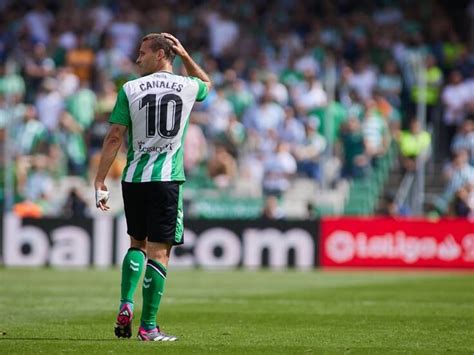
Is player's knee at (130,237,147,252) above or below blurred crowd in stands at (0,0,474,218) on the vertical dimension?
below

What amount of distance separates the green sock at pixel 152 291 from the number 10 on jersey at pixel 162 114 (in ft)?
3.45

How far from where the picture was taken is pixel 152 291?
9461 mm

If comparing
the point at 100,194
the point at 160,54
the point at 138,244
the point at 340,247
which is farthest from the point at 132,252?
the point at 340,247

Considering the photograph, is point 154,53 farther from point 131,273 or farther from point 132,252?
point 131,273

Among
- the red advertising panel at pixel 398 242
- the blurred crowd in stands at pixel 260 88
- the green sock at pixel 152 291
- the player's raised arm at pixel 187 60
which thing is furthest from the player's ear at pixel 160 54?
the blurred crowd in stands at pixel 260 88

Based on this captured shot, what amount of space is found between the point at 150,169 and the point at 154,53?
937mm

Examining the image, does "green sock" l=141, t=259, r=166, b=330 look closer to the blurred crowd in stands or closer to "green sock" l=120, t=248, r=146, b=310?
"green sock" l=120, t=248, r=146, b=310

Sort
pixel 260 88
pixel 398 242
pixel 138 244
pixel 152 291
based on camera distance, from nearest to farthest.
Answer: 1. pixel 152 291
2. pixel 138 244
3. pixel 398 242
4. pixel 260 88

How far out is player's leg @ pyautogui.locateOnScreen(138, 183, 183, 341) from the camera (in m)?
9.46

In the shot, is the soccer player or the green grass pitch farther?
the soccer player

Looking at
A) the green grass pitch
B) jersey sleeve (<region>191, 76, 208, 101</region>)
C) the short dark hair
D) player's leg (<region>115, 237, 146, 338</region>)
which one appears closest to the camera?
the green grass pitch

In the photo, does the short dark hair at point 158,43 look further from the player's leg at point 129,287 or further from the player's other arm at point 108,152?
the player's leg at point 129,287

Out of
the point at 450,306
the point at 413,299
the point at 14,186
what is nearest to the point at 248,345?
the point at 450,306

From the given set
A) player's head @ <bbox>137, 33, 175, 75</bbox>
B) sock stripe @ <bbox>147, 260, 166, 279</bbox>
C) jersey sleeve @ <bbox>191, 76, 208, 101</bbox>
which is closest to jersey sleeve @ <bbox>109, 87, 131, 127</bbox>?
player's head @ <bbox>137, 33, 175, 75</bbox>
